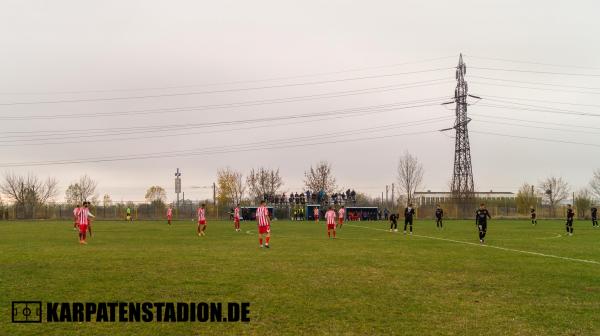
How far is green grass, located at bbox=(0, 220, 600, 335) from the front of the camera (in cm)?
921

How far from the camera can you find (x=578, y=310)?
1062cm

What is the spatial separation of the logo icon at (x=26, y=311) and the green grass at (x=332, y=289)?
0.18 m

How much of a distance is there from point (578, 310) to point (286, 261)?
10253 mm

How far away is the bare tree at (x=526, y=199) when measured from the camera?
96.7 meters

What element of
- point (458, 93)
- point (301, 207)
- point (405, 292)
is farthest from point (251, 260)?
point (458, 93)

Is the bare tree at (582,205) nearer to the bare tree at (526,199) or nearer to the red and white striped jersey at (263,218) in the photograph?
the bare tree at (526,199)

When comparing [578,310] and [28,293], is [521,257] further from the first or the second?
[28,293]

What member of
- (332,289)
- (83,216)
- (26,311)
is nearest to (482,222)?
(332,289)

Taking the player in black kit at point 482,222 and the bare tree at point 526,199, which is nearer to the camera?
the player in black kit at point 482,222

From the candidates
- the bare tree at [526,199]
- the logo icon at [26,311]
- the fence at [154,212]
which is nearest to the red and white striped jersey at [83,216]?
the logo icon at [26,311]

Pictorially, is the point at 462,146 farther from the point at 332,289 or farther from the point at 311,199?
the point at 332,289

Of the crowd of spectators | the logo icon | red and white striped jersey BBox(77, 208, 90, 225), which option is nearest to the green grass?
the logo icon

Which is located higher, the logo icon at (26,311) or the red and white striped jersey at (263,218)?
the red and white striped jersey at (263,218)

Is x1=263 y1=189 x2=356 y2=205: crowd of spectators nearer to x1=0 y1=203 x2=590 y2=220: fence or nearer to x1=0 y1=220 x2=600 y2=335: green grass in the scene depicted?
x1=0 y1=203 x2=590 y2=220: fence
